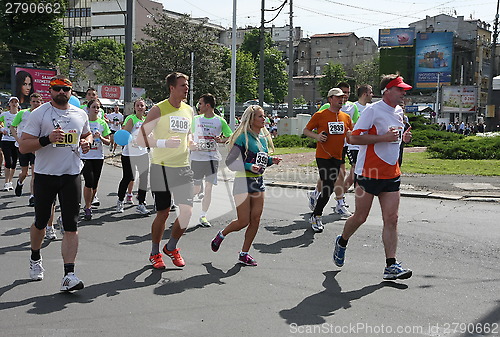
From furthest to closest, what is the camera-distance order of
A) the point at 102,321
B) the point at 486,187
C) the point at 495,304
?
1. the point at 486,187
2. the point at 495,304
3. the point at 102,321

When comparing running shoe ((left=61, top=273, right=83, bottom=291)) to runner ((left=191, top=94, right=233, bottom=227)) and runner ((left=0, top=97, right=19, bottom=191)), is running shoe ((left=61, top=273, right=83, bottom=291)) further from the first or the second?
runner ((left=0, top=97, right=19, bottom=191))

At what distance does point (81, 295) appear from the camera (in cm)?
525

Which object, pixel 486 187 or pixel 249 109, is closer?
pixel 249 109

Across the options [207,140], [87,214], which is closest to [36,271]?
[87,214]

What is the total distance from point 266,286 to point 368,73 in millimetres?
95756

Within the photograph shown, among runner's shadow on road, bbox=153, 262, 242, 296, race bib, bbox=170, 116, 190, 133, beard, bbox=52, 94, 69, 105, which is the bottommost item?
runner's shadow on road, bbox=153, 262, 242, 296

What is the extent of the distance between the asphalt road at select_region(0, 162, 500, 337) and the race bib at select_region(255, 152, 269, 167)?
1130 mm

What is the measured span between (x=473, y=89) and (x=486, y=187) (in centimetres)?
6129

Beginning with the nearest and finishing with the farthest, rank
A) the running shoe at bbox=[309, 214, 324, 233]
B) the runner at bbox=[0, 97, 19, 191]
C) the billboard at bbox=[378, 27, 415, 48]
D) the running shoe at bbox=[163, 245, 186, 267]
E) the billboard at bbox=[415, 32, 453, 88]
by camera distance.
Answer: the running shoe at bbox=[163, 245, 186, 267] < the running shoe at bbox=[309, 214, 324, 233] < the runner at bbox=[0, 97, 19, 191] < the billboard at bbox=[415, 32, 453, 88] < the billboard at bbox=[378, 27, 415, 48]

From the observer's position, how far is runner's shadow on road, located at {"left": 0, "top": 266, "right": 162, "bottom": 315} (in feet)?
16.0

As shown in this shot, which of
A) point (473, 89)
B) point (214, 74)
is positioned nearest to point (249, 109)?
point (214, 74)

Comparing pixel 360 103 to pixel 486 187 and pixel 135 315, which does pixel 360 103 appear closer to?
pixel 486 187

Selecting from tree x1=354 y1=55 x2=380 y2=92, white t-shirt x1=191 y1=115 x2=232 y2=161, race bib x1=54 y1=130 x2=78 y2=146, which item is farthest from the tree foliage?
race bib x1=54 y1=130 x2=78 y2=146

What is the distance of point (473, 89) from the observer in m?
68.8
